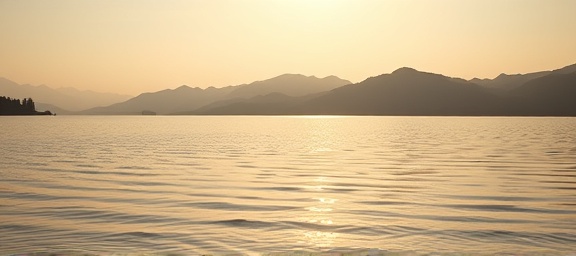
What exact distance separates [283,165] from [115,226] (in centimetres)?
2857

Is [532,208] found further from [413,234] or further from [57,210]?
[57,210]

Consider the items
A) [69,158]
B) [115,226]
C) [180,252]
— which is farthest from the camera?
[69,158]

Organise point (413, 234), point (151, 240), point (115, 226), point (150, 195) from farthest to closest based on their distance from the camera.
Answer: point (150, 195) → point (115, 226) → point (413, 234) → point (151, 240)

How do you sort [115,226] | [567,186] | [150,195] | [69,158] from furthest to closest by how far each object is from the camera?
[69,158] → [567,186] → [150,195] → [115,226]

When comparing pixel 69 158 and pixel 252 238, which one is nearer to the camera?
pixel 252 238

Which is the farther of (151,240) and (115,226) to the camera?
(115,226)

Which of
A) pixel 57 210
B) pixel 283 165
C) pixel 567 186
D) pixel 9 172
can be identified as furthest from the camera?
pixel 283 165

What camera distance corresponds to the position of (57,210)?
75.6ft

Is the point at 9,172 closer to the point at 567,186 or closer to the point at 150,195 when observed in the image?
the point at 150,195

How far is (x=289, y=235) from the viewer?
58.2 ft

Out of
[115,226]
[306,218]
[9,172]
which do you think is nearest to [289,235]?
[306,218]

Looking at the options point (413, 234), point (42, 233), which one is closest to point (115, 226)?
point (42, 233)

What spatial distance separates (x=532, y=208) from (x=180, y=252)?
16.4 m

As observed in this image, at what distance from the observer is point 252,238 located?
1717 centimetres
